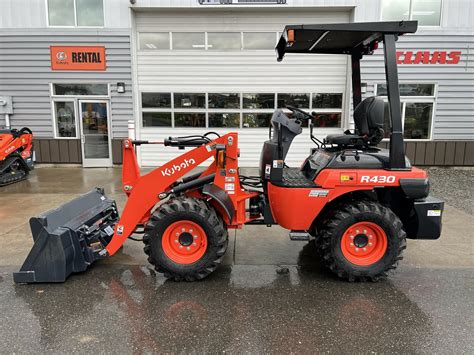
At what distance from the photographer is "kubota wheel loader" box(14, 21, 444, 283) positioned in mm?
3756

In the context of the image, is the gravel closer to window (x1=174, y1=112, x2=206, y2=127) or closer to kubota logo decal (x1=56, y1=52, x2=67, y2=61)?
window (x1=174, y1=112, x2=206, y2=127)

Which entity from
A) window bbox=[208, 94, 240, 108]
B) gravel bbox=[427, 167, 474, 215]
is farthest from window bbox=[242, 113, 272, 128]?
gravel bbox=[427, 167, 474, 215]

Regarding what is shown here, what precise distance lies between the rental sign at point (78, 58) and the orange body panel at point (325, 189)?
9.20m

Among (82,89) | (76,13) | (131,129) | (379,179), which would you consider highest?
(76,13)

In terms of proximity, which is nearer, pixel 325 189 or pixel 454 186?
pixel 325 189

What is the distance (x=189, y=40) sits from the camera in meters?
11.3

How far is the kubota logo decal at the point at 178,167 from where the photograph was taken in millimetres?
3977

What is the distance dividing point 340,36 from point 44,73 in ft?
33.1

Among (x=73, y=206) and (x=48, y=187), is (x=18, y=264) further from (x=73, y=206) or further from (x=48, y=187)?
(x=48, y=187)

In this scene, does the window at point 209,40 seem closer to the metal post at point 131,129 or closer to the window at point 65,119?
the metal post at point 131,129

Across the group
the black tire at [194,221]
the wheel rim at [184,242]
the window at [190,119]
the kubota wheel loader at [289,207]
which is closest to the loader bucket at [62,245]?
the kubota wheel loader at [289,207]

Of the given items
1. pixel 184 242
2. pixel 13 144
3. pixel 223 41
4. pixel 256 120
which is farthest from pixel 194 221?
pixel 223 41

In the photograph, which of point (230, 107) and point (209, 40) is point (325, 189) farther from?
point (209, 40)

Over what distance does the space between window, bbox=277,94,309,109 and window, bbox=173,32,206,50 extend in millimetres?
2822
